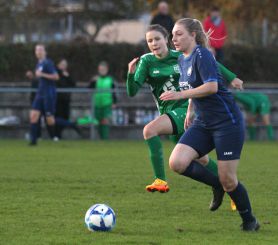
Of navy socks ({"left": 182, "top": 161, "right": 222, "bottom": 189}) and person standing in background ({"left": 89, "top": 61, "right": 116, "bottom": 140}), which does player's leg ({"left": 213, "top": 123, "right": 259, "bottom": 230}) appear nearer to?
navy socks ({"left": 182, "top": 161, "right": 222, "bottom": 189})

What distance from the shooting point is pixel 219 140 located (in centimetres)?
784

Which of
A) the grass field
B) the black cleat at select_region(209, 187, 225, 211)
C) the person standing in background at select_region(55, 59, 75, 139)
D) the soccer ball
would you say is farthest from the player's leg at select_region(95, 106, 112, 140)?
the soccer ball

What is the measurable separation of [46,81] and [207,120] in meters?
12.4

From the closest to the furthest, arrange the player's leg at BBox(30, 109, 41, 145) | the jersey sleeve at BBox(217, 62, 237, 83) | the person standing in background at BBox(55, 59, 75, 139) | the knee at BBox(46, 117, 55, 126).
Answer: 1. the jersey sleeve at BBox(217, 62, 237, 83)
2. the player's leg at BBox(30, 109, 41, 145)
3. the knee at BBox(46, 117, 55, 126)
4. the person standing in background at BBox(55, 59, 75, 139)

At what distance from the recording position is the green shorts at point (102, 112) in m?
21.7

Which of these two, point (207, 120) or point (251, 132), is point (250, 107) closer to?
point (251, 132)

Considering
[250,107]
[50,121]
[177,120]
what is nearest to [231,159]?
[177,120]

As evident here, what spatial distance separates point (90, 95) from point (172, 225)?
45.5 feet

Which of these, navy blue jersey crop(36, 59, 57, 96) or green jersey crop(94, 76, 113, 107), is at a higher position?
navy blue jersey crop(36, 59, 57, 96)

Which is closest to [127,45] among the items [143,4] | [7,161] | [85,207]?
[143,4]

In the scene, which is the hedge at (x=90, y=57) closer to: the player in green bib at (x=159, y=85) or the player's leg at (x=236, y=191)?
the player in green bib at (x=159, y=85)

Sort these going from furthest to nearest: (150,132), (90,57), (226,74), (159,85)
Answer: (90,57), (159,85), (150,132), (226,74)

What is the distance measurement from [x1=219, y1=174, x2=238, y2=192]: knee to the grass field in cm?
38

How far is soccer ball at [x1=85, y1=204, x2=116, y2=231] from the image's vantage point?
784 cm
